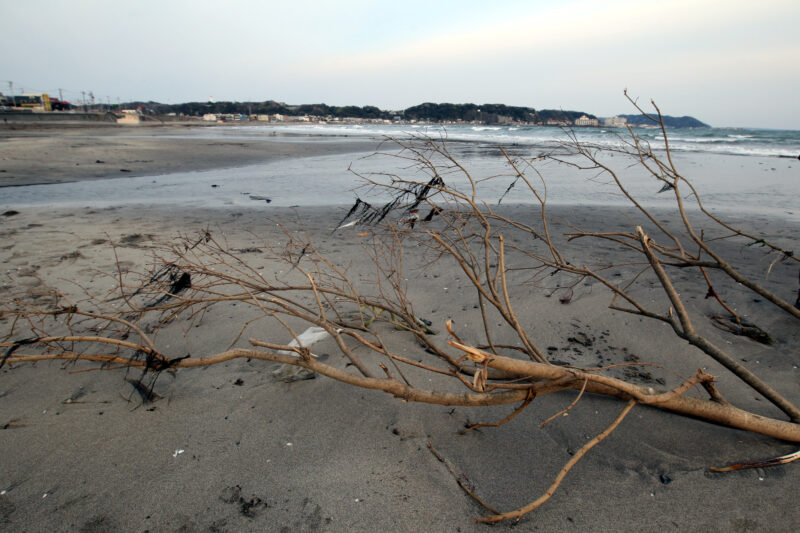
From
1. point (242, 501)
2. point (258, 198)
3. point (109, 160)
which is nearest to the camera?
point (242, 501)

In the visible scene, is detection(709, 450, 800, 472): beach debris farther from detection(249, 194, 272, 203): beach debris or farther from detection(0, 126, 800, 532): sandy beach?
detection(249, 194, 272, 203): beach debris

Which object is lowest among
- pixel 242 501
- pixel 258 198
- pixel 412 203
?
pixel 242 501

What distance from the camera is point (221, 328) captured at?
3018 millimetres

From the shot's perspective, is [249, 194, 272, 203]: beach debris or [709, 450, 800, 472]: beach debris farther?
[249, 194, 272, 203]: beach debris

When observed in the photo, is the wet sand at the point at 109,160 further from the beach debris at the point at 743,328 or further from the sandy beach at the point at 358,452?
the beach debris at the point at 743,328

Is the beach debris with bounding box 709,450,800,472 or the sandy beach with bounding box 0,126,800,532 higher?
the beach debris with bounding box 709,450,800,472

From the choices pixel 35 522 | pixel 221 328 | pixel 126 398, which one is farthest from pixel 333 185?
pixel 35 522

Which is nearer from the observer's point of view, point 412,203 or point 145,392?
point 145,392

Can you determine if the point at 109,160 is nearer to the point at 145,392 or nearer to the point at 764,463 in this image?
the point at 145,392

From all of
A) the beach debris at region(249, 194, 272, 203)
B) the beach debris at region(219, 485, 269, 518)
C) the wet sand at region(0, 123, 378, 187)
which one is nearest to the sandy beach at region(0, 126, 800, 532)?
the beach debris at region(219, 485, 269, 518)

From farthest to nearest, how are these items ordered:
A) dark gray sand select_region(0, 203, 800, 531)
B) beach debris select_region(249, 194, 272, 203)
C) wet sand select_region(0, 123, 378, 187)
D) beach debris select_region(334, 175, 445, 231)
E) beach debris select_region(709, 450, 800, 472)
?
wet sand select_region(0, 123, 378, 187) → beach debris select_region(249, 194, 272, 203) → beach debris select_region(334, 175, 445, 231) → beach debris select_region(709, 450, 800, 472) → dark gray sand select_region(0, 203, 800, 531)

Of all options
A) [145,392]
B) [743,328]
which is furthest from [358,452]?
[743,328]

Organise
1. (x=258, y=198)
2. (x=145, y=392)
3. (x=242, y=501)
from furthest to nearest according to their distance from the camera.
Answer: (x=258, y=198) < (x=145, y=392) < (x=242, y=501)

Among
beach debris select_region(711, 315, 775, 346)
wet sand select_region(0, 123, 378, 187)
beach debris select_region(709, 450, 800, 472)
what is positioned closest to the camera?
beach debris select_region(709, 450, 800, 472)
